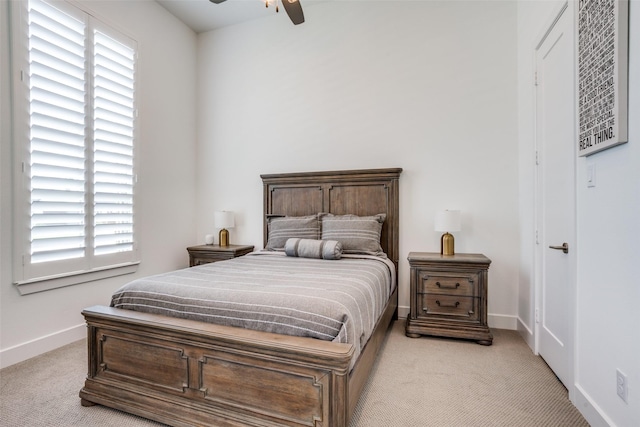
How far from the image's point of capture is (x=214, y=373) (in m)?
1.62

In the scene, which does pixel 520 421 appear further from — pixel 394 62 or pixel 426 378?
pixel 394 62

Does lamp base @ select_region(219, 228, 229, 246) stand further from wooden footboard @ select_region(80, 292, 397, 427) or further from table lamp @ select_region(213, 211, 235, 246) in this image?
wooden footboard @ select_region(80, 292, 397, 427)

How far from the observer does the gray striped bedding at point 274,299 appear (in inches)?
61.6

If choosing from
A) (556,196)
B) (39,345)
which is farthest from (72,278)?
(556,196)

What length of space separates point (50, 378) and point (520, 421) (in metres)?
3.08

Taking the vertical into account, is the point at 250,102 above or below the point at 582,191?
above

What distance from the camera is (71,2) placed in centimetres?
281

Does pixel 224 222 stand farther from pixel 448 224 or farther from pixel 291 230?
pixel 448 224

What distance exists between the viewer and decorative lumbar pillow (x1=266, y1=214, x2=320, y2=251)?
11.3ft

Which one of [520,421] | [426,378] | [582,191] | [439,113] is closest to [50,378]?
[426,378]

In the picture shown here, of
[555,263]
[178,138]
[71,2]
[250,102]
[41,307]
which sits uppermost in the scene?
[71,2]

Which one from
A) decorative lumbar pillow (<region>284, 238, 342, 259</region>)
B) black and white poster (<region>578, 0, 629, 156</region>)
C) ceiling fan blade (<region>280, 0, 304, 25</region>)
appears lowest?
decorative lumbar pillow (<region>284, 238, 342, 259</region>)

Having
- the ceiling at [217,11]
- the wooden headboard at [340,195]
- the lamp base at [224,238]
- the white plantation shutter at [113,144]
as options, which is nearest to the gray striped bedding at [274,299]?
the wooden headboard at [340,195]

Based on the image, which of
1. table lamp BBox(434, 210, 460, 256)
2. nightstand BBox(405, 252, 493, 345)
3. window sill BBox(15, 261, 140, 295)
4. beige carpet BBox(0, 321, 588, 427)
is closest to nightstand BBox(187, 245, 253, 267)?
window sill BBox(15, 261, 140, 295)
